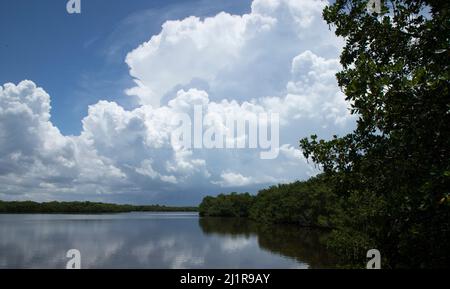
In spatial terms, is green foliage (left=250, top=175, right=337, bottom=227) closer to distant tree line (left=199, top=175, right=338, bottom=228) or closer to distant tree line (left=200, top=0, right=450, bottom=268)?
distant tree line (left=199, top=175, right=338, bottom=228)

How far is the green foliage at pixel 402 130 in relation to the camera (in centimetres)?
879

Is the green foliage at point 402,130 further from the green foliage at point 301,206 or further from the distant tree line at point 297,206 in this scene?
the green foliage at point 301,206

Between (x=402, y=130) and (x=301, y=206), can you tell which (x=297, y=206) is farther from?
(x=402, y=130)

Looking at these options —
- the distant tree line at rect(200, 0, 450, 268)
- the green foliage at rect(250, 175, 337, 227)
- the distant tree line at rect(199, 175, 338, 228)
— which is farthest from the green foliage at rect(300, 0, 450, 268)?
the green foliage at rect(250, 175, 337, 227)

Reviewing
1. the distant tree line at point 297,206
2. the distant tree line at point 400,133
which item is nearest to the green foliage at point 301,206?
the distant tree line at point 297,206

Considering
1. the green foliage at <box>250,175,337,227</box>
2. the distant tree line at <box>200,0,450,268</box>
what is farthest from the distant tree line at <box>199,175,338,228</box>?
the distant tree line at <box>200,0,450,268</box>

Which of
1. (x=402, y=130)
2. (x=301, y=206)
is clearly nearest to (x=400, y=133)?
(x=402, y=130)

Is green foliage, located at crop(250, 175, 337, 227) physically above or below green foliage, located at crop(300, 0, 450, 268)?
below

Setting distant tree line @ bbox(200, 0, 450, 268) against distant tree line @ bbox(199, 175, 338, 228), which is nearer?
distant tree line @ bbox(200, 0, 450, 268)

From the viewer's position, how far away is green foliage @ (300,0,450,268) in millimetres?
8789

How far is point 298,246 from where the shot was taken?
172 feet
